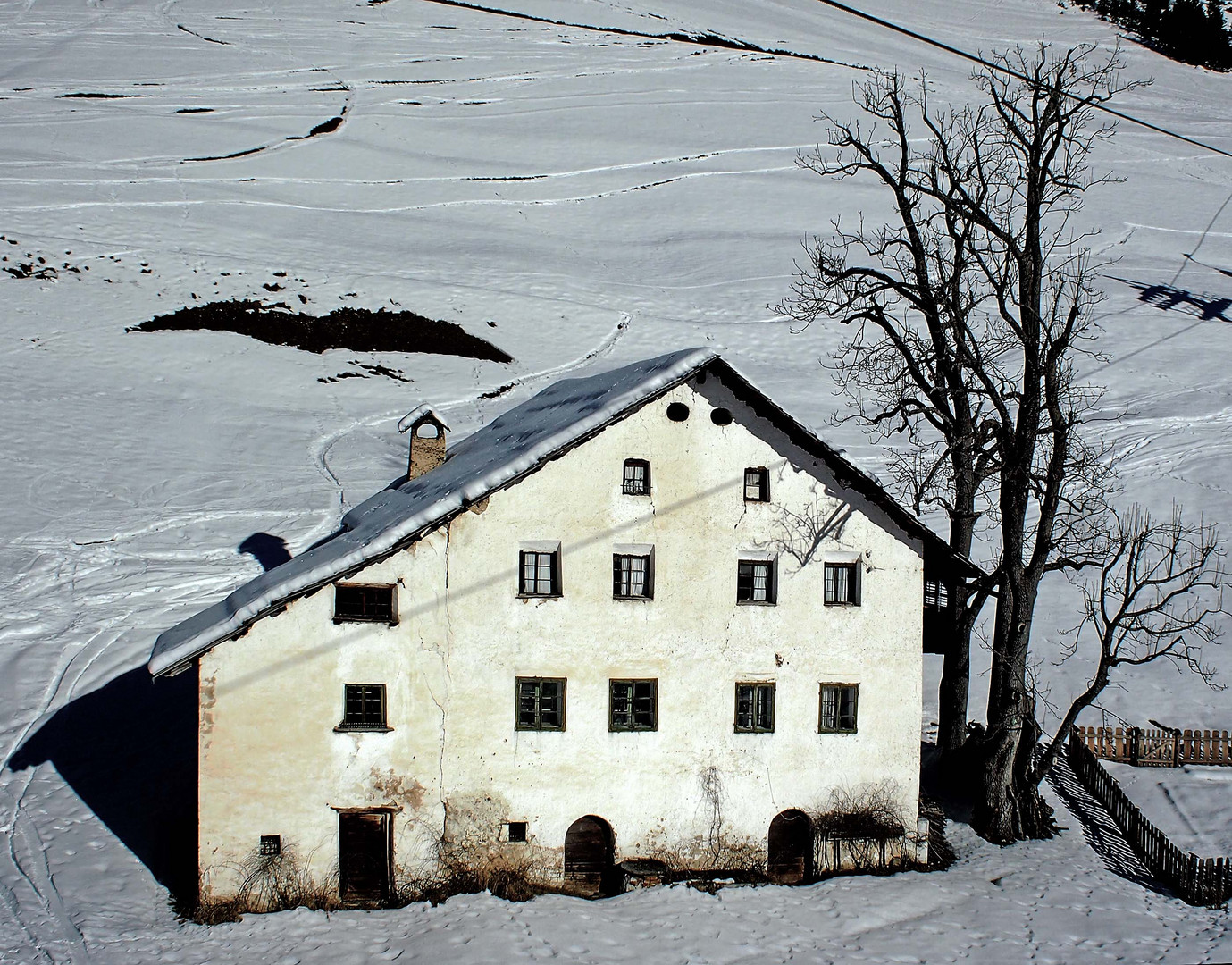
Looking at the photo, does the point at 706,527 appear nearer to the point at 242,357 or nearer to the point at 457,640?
the point at 457,640

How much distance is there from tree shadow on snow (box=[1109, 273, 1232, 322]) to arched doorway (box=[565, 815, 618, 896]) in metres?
51.0

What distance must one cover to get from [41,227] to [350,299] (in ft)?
54.1

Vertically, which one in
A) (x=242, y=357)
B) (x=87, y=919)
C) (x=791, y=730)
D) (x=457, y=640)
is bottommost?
(x=87, y=919)

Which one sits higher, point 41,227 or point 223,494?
point 41,227

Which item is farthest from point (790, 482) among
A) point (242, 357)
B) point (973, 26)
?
point (973, 26)

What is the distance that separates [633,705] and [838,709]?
3.60m

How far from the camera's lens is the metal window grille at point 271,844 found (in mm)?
17766

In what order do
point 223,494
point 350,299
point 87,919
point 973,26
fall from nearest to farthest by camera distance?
point 87,919 → point 223,494 → point 350,299 → point 973,26

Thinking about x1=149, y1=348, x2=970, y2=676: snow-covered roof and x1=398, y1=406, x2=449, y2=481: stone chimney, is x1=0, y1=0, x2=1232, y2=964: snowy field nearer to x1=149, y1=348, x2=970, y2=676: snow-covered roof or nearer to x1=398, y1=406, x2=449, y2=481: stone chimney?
x1=149, y1=348, x2=970, y2=676: snow-covered roof

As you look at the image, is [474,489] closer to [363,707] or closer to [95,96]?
[363,707]

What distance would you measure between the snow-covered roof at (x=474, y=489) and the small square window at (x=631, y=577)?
2146 millimetres

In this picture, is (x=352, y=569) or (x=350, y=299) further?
(x=350, y=299)

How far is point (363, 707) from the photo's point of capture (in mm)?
18125

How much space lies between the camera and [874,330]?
2249 inches
